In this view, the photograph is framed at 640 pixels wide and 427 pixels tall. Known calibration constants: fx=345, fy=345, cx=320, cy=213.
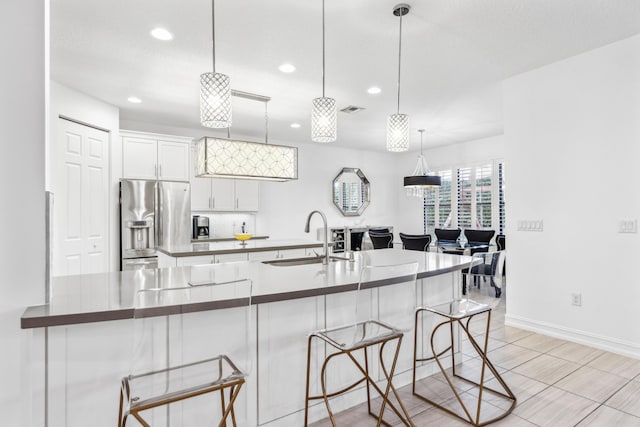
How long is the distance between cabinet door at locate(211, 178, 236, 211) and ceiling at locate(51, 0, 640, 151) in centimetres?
140

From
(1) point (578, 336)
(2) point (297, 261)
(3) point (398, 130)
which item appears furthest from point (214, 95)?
(1) point (578, 336)

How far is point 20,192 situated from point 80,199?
3.16 m

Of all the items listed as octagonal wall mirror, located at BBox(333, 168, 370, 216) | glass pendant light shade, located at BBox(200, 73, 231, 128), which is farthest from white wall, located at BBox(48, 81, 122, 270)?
octagonal wall mirror, located at BBox(333, 168, 370, 216)

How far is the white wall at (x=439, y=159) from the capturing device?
21.6 ft

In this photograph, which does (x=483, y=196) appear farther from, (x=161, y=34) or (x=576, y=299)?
(x=161, y=34)

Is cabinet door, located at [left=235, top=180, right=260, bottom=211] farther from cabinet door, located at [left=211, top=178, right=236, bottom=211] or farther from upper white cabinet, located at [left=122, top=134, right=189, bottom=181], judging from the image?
upper white cabinet, located at [left=122, top=134, right=189, bottom=181]

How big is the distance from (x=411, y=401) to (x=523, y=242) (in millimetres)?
2260

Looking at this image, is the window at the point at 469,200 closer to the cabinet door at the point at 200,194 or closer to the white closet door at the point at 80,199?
the cabinet door at the point at 200,194

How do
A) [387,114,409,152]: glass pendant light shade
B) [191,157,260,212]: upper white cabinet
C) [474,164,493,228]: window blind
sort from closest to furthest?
[387,114,409,152]: glass pendant light shade, [191,157,260,212]: upper white cabinet, [474,164,493,228]: window blind

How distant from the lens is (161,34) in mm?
2740

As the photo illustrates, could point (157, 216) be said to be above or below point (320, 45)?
below

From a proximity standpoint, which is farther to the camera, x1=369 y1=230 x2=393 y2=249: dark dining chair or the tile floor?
Result: x1=369 y1=230 x2=393 y2=249: dark dining chair

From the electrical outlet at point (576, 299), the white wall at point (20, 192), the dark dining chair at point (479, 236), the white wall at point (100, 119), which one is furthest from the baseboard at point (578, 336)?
the white wall at point (100, 119)

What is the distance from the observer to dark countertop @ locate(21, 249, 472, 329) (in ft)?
4.40
